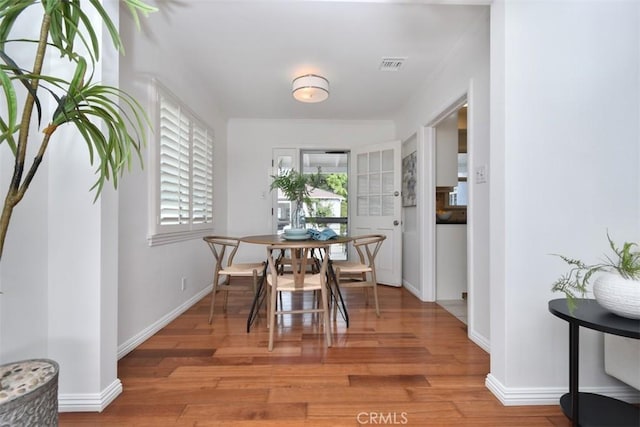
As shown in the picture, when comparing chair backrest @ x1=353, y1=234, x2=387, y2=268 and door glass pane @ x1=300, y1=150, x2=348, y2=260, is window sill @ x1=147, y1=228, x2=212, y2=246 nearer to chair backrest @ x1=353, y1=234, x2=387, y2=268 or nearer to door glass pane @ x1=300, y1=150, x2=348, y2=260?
chair backrest @ x1=353, y1=234, x2=387, y2=268

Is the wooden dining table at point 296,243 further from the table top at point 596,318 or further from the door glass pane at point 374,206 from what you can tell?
the door glass pane at point 374,206

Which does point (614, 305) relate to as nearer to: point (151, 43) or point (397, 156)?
point (397, 156)

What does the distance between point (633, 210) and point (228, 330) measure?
8.85 ft

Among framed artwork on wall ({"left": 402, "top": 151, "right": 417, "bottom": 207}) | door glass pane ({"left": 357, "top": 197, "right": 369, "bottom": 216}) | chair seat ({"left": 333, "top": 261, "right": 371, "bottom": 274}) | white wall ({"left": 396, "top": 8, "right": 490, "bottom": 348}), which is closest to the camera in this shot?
white wall ({"left": 396, "top": 8, "right": 490, "bottom": 348})

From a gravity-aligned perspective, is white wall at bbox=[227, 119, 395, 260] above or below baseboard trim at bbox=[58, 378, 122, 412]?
above

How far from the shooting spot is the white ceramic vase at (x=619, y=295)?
112 centimetres

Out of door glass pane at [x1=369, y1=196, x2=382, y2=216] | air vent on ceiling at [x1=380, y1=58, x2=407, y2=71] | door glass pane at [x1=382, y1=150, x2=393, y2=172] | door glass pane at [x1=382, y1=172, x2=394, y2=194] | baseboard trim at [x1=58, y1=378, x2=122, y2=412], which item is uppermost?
air vent on ceiling at [x1=380, y1=58, x2=407, y2=71]

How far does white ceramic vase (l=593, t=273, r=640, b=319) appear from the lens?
1117 millimetres

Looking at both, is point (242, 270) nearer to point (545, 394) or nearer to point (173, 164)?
point (173, 164)

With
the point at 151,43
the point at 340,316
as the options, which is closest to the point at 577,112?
the point at 340,316

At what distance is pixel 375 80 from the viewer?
3102 millimetres

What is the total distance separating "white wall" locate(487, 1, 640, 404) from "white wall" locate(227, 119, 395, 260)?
2974 mm

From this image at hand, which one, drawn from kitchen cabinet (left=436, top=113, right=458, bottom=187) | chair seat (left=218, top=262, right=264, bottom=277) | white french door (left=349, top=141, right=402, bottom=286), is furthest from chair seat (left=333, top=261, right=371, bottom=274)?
kitchen cabinet (left=436, top=113, right=458, bottom=187)

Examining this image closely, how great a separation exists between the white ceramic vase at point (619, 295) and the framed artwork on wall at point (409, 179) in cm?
240
